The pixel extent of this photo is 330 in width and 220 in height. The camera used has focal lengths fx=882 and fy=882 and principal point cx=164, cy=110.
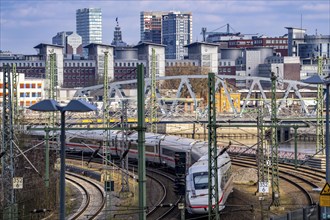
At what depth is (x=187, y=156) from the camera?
105 ft

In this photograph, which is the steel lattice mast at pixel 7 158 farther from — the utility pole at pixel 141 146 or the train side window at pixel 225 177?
the utility pole at pixel 141 146

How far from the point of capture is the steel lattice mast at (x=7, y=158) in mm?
20625

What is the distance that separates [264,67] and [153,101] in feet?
262

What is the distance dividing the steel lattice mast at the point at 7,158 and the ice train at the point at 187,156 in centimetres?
345

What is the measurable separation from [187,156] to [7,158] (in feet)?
37.5

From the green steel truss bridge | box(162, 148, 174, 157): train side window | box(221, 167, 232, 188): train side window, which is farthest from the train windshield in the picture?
the green steel truss bridge

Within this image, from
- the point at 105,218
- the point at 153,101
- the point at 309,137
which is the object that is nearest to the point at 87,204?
the point at 105,218

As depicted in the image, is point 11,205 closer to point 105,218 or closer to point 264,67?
point 105,218

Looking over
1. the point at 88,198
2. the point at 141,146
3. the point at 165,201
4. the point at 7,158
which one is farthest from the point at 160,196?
the point at 141,146

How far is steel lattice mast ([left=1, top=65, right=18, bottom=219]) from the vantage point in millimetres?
20625

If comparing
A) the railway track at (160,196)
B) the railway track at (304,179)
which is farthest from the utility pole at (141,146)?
the railway track at (304,179)

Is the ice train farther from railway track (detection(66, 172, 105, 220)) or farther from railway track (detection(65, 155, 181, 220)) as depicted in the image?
railway track (detection(66, 172, 105, 220))

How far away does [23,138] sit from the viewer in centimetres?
3014

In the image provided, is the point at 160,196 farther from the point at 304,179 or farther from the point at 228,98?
the point at 228,98
